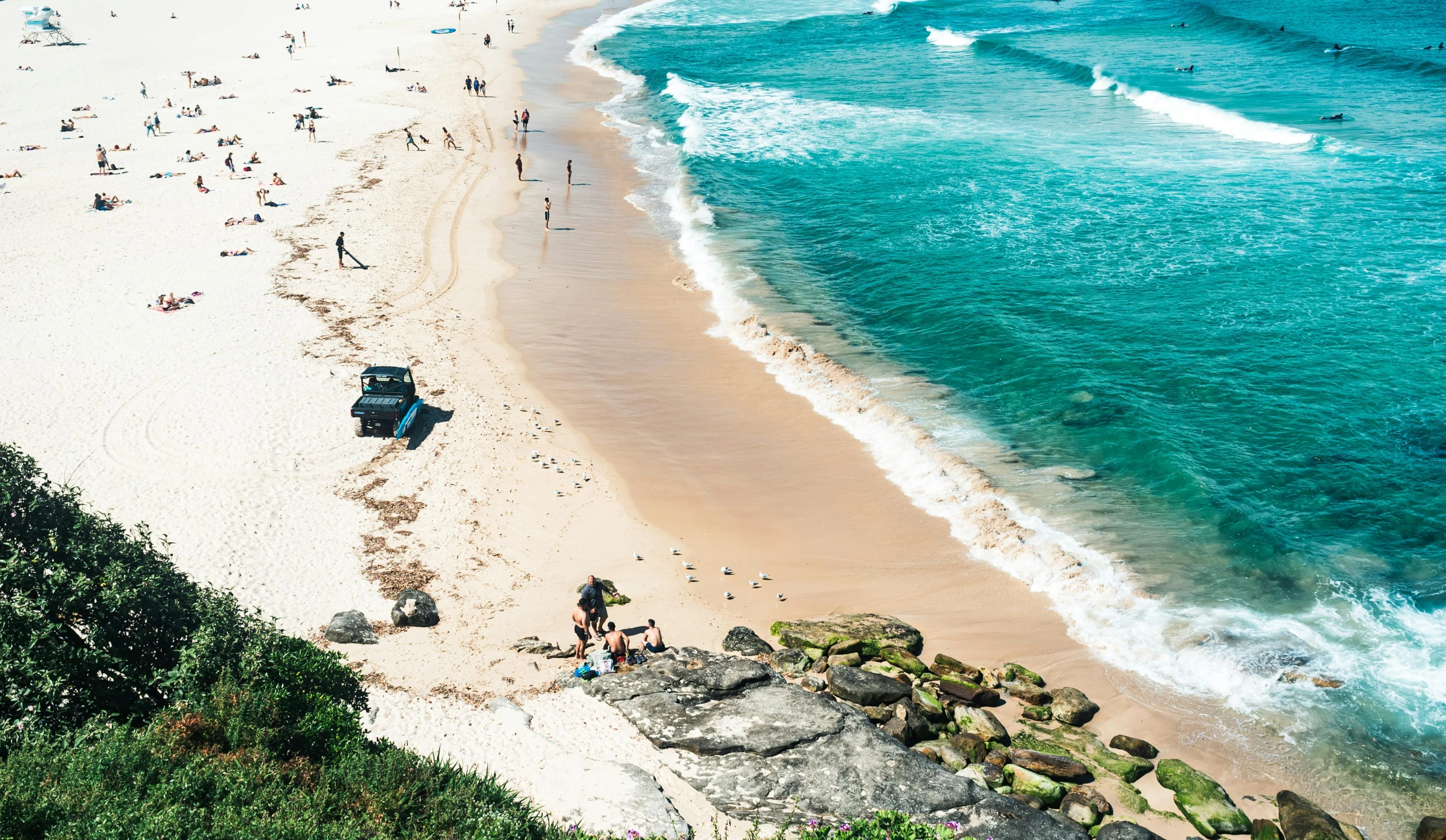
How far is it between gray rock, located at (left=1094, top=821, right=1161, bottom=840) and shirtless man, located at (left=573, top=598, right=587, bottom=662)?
855 cm

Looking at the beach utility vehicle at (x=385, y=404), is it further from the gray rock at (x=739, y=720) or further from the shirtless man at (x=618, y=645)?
the gray rock at (x=739, y=720)

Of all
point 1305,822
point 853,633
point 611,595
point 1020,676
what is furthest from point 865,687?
point 1305,822

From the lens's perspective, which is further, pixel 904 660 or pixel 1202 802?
pixel 904 660

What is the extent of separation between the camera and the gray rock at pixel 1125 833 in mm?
12812

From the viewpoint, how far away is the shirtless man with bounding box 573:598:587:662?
52.3ft

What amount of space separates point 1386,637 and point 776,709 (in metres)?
12.3

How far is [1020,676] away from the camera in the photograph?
54.3ft

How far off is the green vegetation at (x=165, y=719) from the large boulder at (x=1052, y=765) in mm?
7462

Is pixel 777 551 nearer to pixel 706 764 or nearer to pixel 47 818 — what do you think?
pixel 706 764

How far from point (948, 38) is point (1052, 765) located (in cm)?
7276

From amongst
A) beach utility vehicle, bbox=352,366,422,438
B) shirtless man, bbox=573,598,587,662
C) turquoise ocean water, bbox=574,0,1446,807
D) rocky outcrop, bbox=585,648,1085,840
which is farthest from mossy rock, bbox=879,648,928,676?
beach utility vehicle, bbox=352,366,422,438

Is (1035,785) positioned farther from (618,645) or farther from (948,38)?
(948,38)

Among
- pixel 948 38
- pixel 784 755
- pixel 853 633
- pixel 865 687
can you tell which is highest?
pixel 948 38

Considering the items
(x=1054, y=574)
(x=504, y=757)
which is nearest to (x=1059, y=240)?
(x=1054, y=574)
